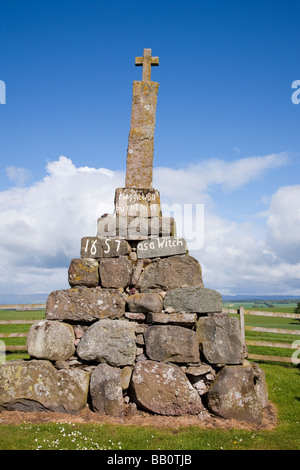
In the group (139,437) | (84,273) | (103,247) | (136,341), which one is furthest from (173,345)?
(103,247)

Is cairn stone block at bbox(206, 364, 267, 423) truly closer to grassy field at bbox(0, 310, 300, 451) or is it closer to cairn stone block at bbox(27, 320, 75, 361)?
grassy field at bbox(0, 310, 300, 451)

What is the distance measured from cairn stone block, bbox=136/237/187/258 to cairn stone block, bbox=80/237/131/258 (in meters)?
0.26

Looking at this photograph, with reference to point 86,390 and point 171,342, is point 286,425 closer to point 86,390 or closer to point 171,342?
point 171,342

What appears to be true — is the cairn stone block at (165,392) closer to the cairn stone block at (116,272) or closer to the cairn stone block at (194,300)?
the cairn stone block at (194,300)

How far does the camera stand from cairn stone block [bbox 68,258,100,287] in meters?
6.24

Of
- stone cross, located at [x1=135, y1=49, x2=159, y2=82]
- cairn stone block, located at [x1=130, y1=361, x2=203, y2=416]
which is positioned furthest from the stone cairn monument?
stone cross, located at [x1=135, y1=49, x2=159, y2=82]

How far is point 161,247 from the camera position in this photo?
6309 mm

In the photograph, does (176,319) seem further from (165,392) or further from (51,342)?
(51,342)

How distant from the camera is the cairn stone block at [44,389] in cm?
552

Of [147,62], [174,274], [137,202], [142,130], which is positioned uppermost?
[147,62]

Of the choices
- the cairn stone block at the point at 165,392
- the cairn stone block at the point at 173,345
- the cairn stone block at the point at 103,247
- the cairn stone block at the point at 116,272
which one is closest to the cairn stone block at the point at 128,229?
the cairn stone block at the point at 103,247

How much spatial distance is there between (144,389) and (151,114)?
17.5 feet

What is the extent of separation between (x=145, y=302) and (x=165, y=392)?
4.80 ft

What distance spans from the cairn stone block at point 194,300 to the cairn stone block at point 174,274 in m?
0.23
